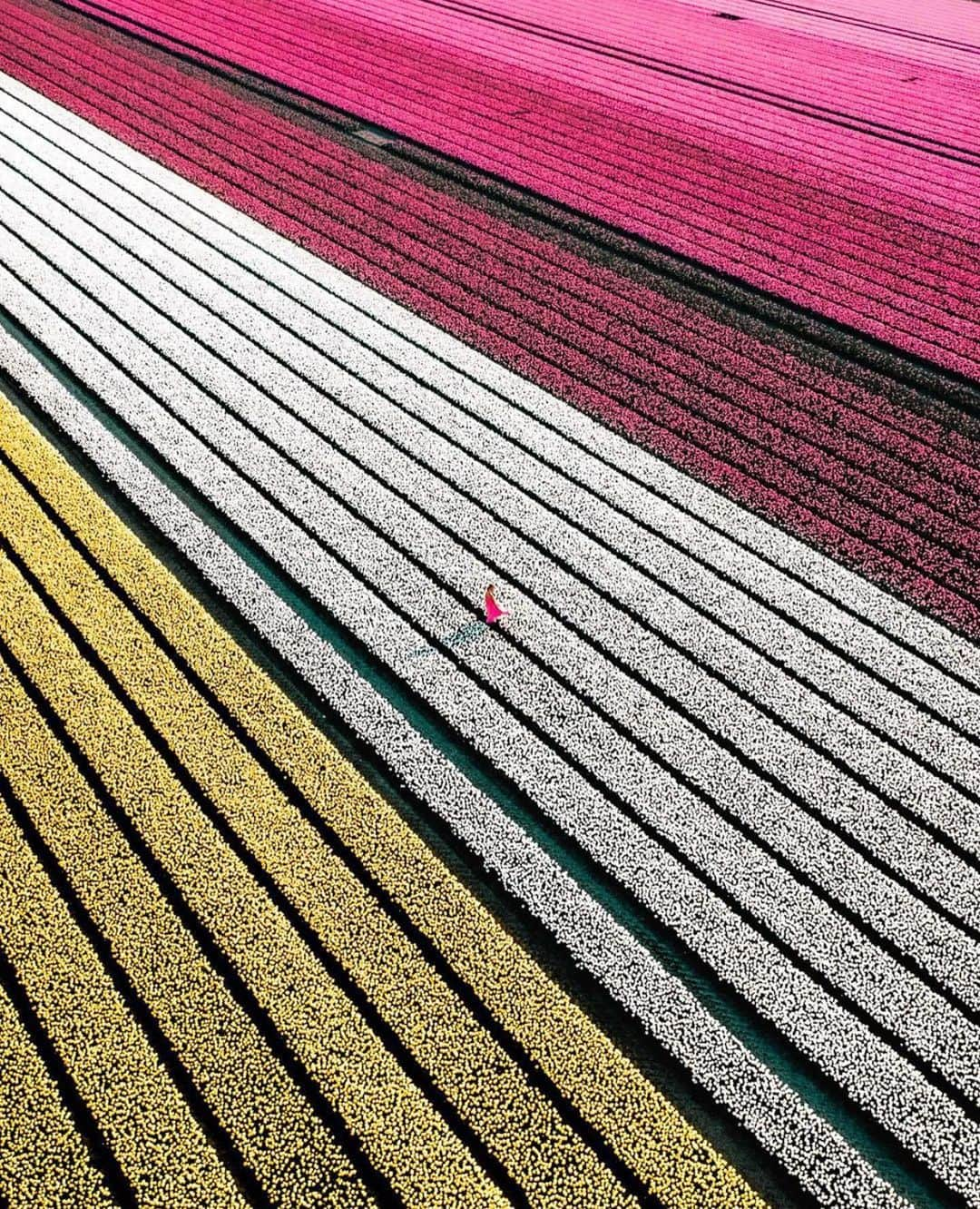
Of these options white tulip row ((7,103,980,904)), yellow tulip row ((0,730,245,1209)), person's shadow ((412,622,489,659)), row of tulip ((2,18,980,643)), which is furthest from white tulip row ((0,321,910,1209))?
row of tulip ((2,18,980,643))

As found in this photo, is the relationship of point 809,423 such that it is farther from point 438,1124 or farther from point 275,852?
point 438,1124

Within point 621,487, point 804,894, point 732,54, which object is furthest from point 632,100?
point 804,894

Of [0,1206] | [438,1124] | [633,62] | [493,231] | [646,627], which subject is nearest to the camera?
[0,1206]

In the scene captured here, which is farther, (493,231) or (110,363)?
(493,231)

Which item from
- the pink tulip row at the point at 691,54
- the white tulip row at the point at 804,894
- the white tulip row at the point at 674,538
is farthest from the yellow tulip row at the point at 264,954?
the pink tulip row at the point at 691,54

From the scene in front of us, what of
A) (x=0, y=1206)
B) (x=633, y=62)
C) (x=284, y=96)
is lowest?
(x=0, y=1206)

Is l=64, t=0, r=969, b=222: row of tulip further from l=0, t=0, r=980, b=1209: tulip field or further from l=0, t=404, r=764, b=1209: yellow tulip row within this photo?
l=0, t=404, r=764, b=1209: yellow tulip row

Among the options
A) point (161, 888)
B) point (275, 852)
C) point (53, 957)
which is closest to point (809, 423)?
point (275, 852)

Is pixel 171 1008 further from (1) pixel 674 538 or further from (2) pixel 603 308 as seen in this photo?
(2) pixel 603 308
